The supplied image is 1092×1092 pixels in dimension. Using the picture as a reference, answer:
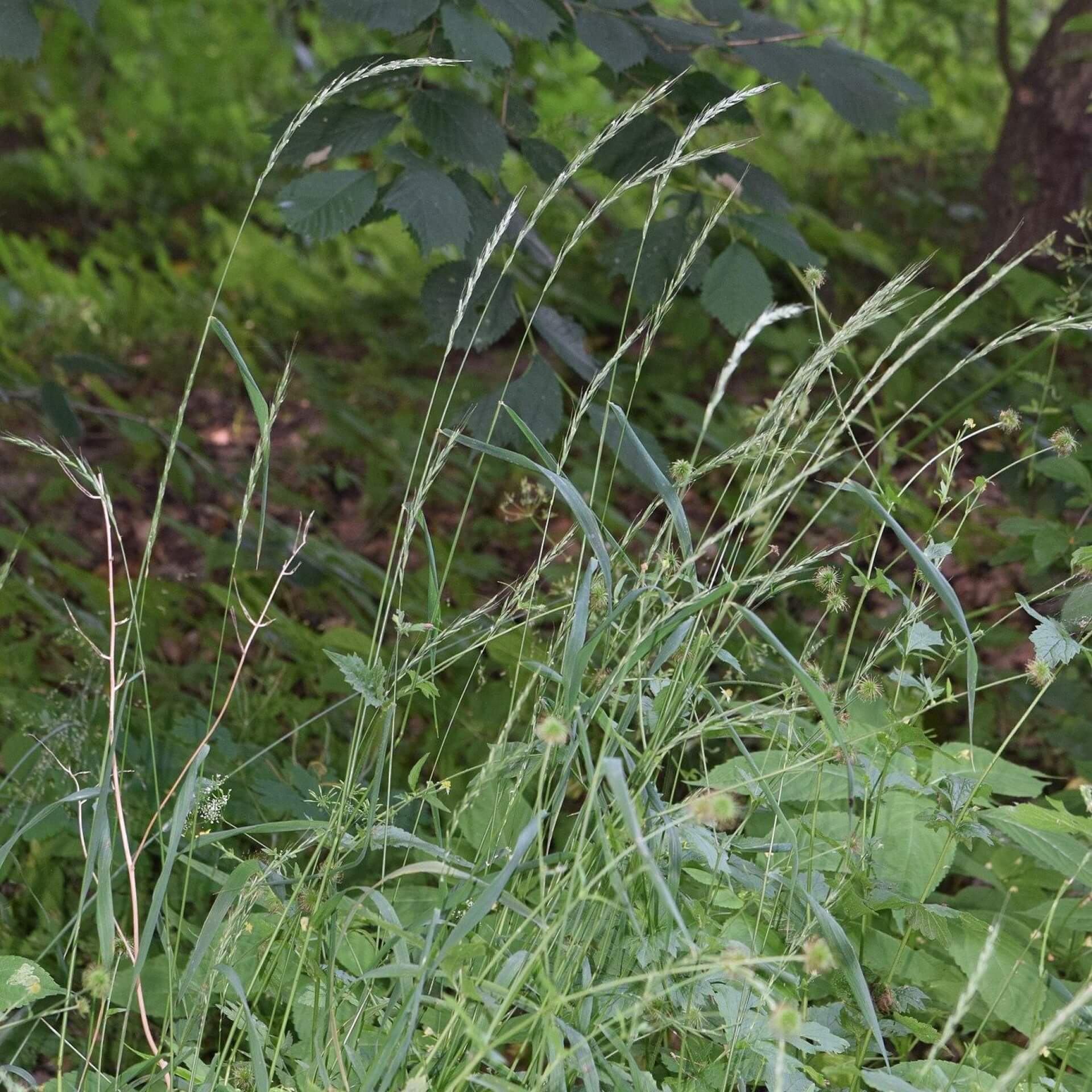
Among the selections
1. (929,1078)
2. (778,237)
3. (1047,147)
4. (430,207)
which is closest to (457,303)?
(430,207)

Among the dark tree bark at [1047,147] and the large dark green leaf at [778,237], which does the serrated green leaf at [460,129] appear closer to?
the large dark green leaf at [778,237]

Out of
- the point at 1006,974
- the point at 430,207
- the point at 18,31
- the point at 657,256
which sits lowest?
the point at 1006,974

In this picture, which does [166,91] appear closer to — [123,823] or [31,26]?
[31,26]

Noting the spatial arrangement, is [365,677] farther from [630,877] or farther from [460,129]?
[460,129]

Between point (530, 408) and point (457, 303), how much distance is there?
0.24 metres

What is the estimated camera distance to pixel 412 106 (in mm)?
1753

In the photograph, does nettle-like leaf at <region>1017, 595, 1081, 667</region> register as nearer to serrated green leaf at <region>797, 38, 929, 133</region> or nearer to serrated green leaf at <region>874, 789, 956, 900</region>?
serrated green leaf at <region>874, 789, 956, 900</region>

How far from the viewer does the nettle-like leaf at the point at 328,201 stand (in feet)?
5.43

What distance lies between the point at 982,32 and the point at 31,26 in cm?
456

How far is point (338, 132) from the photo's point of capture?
1.78 meters

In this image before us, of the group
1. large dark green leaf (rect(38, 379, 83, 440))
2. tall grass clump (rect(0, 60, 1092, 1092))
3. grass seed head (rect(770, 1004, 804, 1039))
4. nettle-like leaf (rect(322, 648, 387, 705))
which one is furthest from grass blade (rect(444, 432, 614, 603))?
large dark green leaf (rect(38, 379, 83, 440))

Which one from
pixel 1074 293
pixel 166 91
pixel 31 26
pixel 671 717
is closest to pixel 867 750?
pixel 671 717

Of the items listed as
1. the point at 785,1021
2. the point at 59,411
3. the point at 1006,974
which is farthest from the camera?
the point at 59,411

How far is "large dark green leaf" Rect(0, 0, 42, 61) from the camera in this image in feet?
5.22
